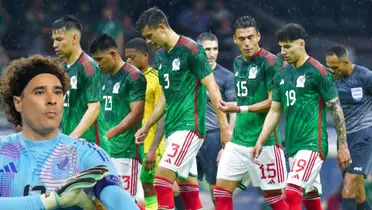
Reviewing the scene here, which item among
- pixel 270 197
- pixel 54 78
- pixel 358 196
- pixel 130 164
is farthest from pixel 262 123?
pixel 54 78

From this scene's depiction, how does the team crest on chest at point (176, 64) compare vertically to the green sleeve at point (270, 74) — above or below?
above

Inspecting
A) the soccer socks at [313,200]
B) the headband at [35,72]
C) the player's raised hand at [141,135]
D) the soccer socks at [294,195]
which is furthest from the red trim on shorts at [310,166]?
the headband at [35,72]

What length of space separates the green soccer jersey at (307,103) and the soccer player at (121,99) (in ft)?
5.35

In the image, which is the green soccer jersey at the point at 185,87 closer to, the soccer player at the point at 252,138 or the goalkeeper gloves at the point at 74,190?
the soccer player at the point at 252,138

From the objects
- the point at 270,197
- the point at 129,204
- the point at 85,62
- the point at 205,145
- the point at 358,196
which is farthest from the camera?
the point at 205,145

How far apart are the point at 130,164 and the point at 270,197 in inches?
59.9

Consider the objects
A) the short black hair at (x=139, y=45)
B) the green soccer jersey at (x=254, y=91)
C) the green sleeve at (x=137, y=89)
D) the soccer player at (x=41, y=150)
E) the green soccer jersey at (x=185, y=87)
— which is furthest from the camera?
the short black hair at (x=139, y=45)

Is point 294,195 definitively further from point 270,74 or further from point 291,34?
point 291,34

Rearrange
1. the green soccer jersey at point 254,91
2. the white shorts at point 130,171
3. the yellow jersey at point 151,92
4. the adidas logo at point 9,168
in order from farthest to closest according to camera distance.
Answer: the yellow jersey at point 151,92 → the white shorts at point 130,171 → the green soccer jersey at point 254,91 → the adidas logo at point 9,168

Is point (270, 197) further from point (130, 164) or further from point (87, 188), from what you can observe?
point (87, 188)

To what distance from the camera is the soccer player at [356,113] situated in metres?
10.5

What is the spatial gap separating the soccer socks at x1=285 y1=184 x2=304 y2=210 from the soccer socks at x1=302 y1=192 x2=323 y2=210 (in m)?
0.48

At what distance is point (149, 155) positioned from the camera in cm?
927

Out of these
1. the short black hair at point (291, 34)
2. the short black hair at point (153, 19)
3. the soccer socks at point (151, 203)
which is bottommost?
the soccer socks at point (151, 203)
